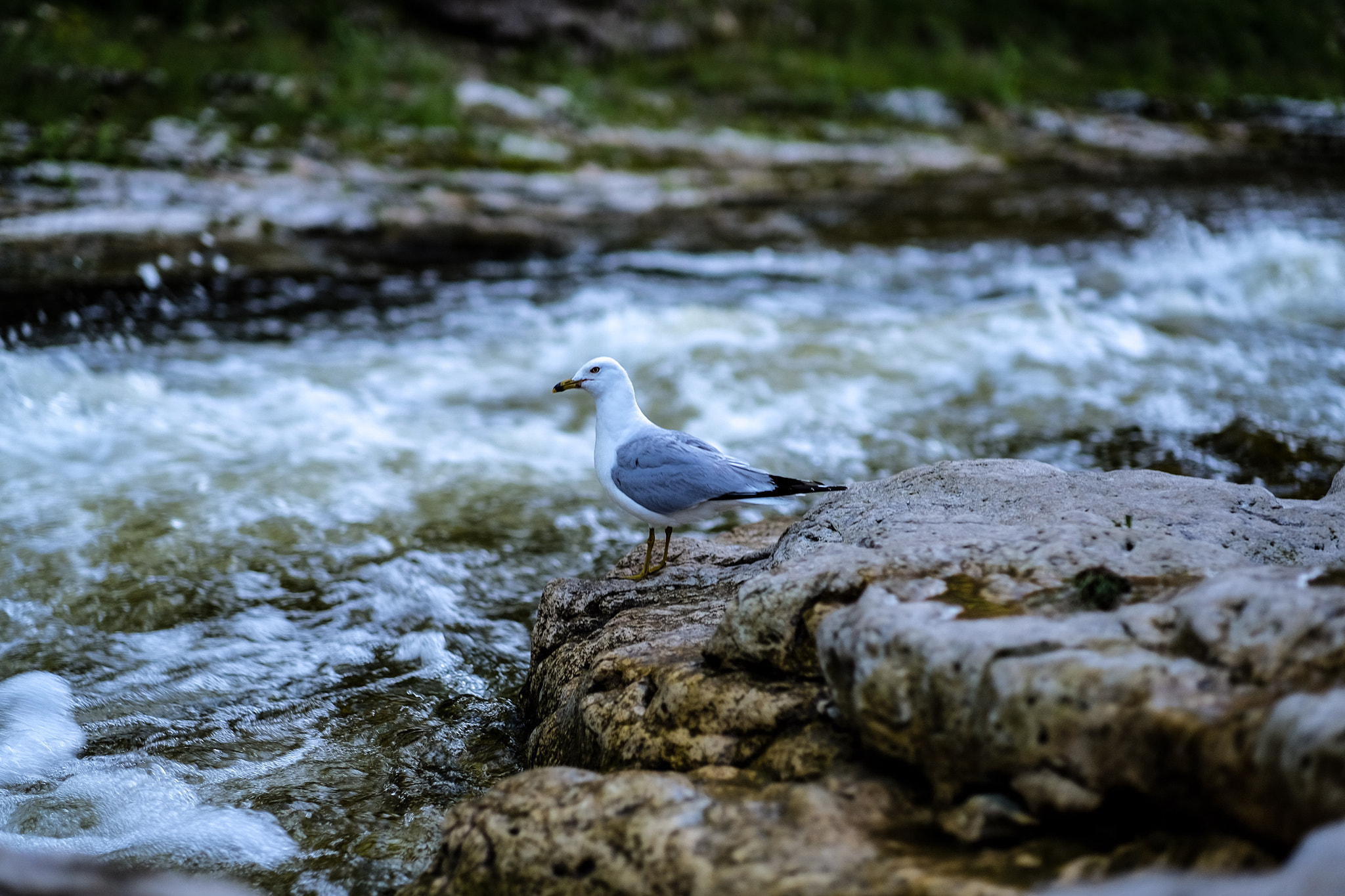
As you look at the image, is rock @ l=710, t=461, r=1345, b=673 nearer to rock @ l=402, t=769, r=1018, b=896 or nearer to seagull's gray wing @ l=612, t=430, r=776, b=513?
seagull's gray wing @ l=612, t=430, r=776, b=513

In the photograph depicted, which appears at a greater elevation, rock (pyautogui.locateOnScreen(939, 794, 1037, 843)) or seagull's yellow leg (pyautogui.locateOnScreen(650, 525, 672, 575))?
rock (pyautogui.locateOnScreen(939, 794, 1037, 843))

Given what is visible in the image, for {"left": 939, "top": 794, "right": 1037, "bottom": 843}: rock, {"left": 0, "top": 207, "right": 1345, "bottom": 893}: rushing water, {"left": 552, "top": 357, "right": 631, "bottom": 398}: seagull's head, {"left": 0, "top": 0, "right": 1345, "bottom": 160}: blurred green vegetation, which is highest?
{"left": 0, "top": 0, "right": 1345, "bottom": 160}: blurred green vegetation

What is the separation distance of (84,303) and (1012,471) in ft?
28.5

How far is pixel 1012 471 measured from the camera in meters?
3.90

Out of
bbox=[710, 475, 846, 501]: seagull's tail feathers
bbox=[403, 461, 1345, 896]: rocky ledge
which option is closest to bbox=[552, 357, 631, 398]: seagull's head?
bbox=[710, 475, 846, 501]: seagull's tail feathers

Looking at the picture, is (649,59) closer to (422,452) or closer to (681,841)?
(422,452)

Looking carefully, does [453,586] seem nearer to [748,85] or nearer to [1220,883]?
[1220,883]

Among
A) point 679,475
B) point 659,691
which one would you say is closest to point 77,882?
point 659,691

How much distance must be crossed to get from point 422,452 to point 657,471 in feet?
12.2

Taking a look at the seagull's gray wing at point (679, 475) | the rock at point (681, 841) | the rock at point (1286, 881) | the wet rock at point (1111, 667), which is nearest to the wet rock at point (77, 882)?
the rock at point (681, 841)

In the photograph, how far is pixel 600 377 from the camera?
4.49m

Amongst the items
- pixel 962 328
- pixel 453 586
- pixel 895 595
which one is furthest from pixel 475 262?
pixel 895 595

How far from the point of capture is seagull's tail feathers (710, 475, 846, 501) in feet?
12.1

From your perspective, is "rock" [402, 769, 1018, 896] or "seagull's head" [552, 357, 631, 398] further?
"seagull's head" [552, 357, 631, 398]
